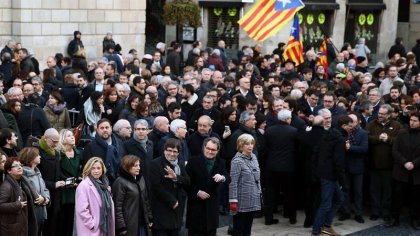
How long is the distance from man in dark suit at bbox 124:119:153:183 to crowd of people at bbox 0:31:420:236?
0.02 meters

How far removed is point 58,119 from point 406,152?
5.19 meters

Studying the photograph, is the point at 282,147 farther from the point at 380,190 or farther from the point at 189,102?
the point at 189,102

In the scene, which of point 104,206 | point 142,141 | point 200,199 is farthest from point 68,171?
point 200,199

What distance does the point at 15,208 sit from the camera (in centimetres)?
949

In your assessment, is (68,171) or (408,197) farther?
(408,197)

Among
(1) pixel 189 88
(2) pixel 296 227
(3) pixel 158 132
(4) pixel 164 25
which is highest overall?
(4) pixel 164 25

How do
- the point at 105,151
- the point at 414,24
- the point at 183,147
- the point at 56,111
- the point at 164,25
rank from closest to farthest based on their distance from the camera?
the point at 105,151, the point at 183,147, the point at 56,111, the point at 164,25, the point at 414,24

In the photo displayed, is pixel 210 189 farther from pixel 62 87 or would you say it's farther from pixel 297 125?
pixel 62 87

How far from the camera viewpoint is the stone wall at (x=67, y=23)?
23.0m

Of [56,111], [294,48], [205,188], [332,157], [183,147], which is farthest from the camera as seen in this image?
[294,48]

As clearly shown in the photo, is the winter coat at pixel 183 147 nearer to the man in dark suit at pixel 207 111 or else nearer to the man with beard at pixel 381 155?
the man in dark suit at pixel 207 111

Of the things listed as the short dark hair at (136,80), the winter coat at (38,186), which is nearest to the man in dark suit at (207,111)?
the short dark hair at (136,80)

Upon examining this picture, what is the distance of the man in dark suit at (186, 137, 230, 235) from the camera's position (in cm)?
1073

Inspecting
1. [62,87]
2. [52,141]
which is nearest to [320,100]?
[62,87]
